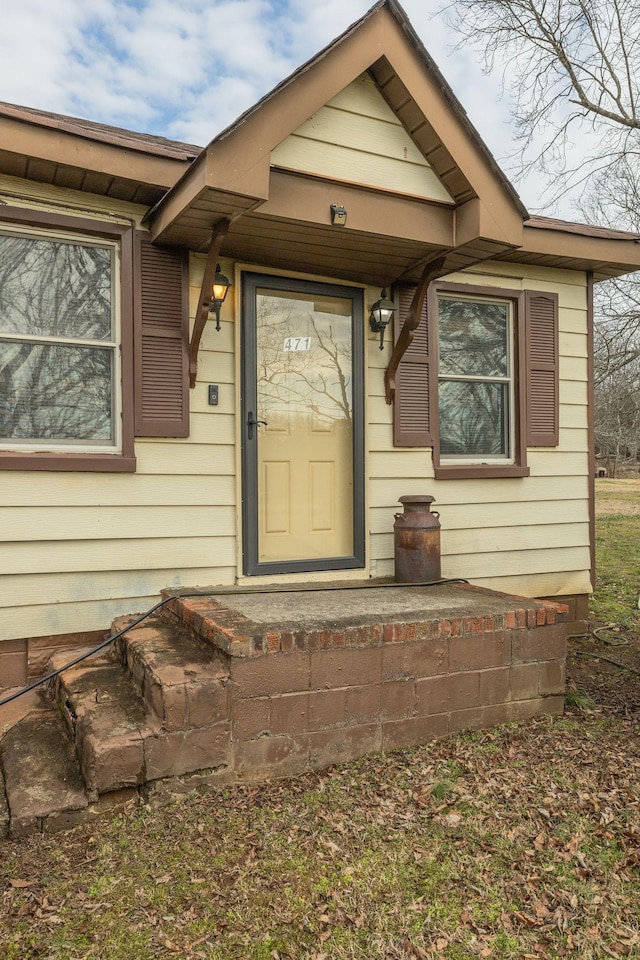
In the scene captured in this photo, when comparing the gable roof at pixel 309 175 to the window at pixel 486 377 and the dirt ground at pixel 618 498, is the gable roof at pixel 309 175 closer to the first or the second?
the window at pixel 486 377

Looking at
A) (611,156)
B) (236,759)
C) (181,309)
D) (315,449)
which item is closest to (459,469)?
(315,449)

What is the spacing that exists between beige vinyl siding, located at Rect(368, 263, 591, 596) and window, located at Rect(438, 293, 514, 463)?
205 mm

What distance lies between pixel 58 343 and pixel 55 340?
2cm

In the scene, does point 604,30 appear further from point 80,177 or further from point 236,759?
point 236,759

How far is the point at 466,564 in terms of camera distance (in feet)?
15.4

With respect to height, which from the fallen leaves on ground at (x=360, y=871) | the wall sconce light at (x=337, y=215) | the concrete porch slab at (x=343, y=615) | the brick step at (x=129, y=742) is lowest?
the fallen leaves on ground at (x=360, y=871)

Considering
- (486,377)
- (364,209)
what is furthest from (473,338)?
(364,209)

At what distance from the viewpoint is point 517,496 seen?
4.91 metres

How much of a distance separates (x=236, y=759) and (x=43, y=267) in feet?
8.91

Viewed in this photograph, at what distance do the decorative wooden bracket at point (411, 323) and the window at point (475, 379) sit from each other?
0.53 metres

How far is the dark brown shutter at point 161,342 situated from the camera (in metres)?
3.69

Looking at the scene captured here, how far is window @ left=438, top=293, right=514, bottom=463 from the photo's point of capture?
4.80 metres

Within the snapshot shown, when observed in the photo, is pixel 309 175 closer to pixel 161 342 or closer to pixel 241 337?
pixel 241 337

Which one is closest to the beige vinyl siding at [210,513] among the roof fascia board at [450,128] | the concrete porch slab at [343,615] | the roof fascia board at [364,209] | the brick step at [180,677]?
the concrete porch slab at [343,615]
